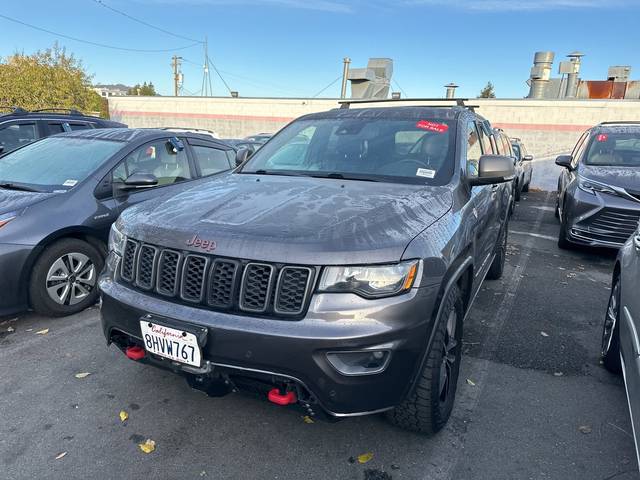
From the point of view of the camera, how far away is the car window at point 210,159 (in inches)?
210

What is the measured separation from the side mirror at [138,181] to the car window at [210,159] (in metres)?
1.02

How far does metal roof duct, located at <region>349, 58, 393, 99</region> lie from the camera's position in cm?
1169

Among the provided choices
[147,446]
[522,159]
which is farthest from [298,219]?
[522,159]

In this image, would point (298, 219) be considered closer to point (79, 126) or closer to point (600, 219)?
point (600, 219)

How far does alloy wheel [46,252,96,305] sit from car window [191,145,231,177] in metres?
1.77

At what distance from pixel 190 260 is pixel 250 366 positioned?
0.57 meters

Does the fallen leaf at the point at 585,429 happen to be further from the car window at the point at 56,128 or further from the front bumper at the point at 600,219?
the car window at the point at 56,128

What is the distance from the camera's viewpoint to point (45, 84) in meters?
27.2

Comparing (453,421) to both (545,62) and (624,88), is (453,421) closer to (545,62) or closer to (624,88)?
(545,62)

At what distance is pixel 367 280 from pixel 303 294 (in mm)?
286

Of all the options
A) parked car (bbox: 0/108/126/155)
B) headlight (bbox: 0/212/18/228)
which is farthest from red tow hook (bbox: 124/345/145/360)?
parked car (bbox: 0/108/126/155)

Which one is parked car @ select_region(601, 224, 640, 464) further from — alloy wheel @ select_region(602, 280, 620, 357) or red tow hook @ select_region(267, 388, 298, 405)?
red tow hook @ select_region(267, 388, 298, 405)

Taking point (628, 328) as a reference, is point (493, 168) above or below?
above

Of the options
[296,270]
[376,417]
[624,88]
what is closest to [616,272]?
[376,417]
